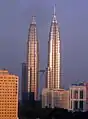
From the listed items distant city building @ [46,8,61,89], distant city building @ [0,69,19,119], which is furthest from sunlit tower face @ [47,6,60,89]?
distant city building @ [0,69,19,119]

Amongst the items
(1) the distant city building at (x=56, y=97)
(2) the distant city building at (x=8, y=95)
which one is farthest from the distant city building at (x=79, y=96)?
(2) the distant city building at (x=8, y=95)

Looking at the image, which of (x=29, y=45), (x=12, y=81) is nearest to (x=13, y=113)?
(x=12, y=81)

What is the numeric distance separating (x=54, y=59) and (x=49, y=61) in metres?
0.33

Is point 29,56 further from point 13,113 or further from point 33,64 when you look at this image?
point 13,113

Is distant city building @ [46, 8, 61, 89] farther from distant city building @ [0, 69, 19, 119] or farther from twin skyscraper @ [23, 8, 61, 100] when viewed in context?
distant city building @ [0, 69, 19, 119]

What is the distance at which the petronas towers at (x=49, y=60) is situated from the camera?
72.9 ft

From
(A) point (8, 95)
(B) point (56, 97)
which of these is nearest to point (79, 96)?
(B) point (56, 97)

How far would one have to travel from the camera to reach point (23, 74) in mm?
21891

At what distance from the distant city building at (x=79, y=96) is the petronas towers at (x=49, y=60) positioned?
8.65 feet

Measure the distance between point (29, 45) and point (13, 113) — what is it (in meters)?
12.8

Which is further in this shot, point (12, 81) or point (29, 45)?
point (29, 45)

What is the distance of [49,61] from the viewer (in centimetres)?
2488

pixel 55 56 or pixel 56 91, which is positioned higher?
pixel 55 56

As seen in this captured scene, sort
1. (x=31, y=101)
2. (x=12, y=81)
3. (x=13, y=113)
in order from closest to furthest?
(x=13, y=113)
(x=12, y=81)
(x=31, y=101)
